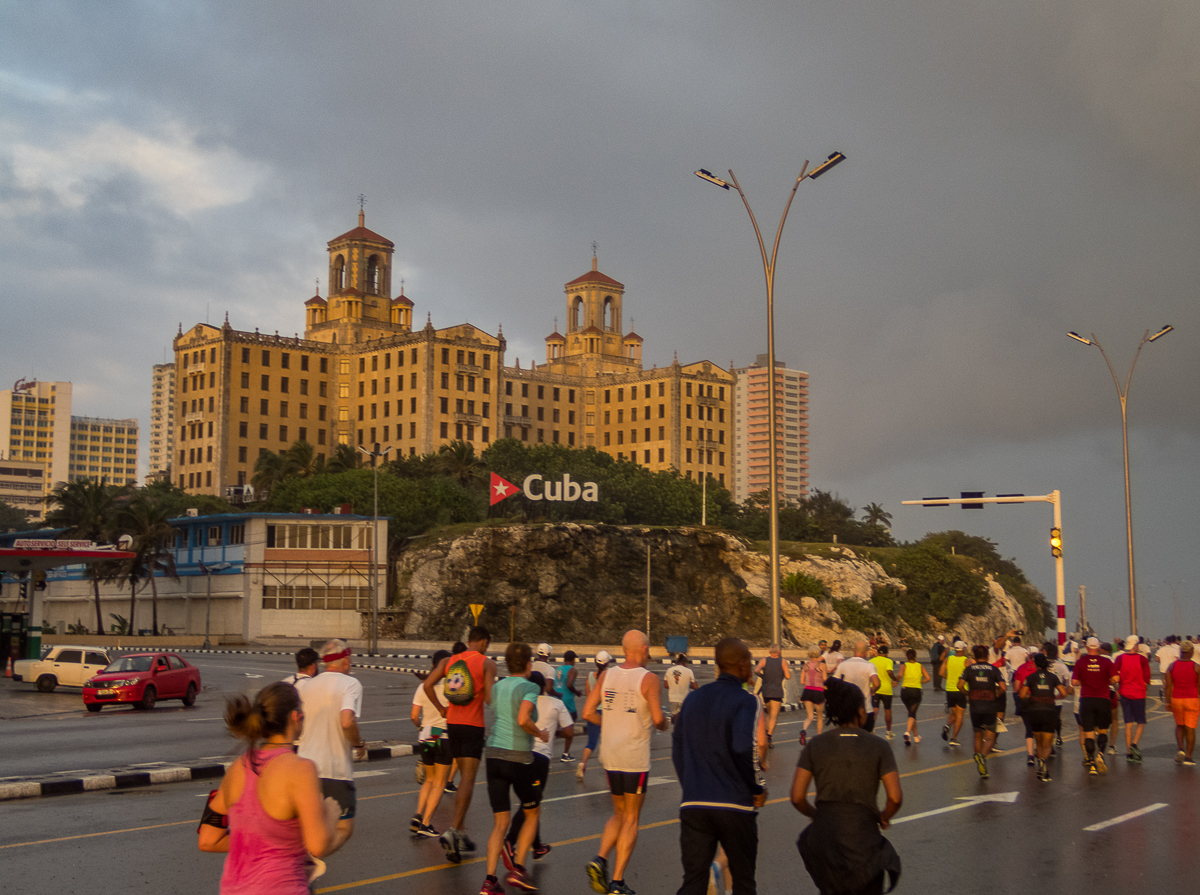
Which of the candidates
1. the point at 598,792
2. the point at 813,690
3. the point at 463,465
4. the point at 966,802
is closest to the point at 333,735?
the point at 598,792

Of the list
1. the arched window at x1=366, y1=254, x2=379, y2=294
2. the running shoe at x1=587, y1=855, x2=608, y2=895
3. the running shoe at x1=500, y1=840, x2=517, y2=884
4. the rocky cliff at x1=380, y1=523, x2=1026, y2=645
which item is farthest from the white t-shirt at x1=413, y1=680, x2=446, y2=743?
the arched window at x1=366, y1=254, x2=379, y2=294

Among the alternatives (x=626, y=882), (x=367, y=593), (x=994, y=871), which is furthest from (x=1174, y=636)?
(x=367, y=593)

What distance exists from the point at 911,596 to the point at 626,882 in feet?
309

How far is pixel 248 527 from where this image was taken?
81.5 m

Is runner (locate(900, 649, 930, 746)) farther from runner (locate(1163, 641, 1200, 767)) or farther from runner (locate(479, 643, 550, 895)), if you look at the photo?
runner (locate(479, 643, 550, 895))

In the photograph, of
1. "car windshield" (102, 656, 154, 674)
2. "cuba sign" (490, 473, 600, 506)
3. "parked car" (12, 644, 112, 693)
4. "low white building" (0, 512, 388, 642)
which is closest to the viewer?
"car windshield" (102, 656, 154, 674)

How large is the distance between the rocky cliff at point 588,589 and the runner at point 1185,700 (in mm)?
67633

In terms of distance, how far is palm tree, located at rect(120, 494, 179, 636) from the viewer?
82250 millimetres

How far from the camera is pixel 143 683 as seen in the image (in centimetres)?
3020

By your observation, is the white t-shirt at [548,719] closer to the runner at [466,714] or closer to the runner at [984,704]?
the runner at [466,714]

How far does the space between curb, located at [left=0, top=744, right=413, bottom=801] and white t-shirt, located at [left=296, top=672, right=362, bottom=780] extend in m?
7.46

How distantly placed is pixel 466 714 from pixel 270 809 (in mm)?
5523

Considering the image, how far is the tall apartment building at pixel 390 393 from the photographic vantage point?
13350cm

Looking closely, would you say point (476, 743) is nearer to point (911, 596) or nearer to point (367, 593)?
point (367, 593)
